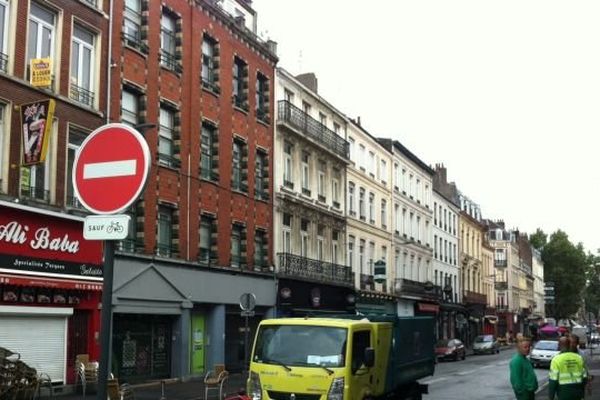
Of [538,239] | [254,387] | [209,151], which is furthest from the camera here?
[538,239]

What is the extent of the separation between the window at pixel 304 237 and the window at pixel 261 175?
13.8 ft

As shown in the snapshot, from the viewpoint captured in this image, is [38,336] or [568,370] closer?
[568,370]

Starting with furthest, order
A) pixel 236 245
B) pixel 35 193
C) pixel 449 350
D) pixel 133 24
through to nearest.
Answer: pixel 449 350 < pixel 236 245 < pixel 133 24 < pixel 35 193

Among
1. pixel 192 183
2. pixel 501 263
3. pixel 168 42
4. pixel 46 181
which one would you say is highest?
pixel 168 42

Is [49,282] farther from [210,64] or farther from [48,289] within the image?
[210,64]

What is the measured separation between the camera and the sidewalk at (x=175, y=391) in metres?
20.3

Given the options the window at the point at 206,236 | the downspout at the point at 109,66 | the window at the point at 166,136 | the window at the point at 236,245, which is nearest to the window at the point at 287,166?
the window at the point at 236,245

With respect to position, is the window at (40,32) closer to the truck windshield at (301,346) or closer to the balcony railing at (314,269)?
the truck windshield at (301,346)

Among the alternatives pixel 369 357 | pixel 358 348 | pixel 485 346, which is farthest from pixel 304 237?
pixel 369 357

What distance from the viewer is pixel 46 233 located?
20.2 meters

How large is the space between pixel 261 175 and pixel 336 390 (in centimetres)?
2397

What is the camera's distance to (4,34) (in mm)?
19688

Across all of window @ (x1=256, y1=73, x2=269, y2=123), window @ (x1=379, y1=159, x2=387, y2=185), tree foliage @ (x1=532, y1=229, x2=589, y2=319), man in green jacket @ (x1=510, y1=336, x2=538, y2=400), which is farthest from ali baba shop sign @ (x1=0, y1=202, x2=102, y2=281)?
tree foliage @ (x1=532, y1=229, x2=589, y2=319)

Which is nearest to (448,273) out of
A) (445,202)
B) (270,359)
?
(445,202)
